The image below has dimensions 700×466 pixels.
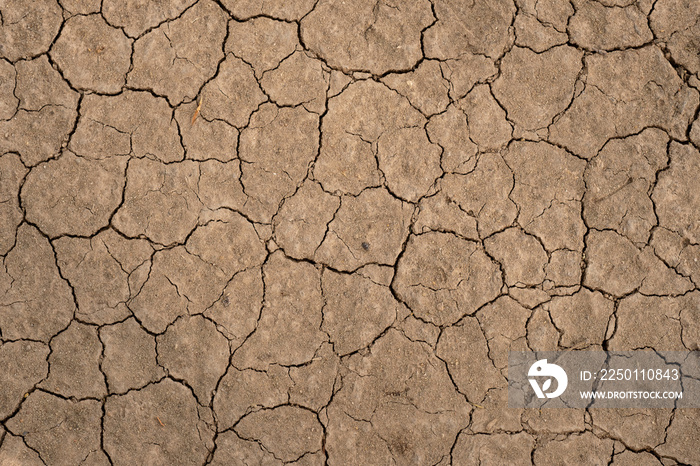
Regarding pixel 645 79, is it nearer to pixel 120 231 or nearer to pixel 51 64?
pixel 120 231

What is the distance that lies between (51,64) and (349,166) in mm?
1803

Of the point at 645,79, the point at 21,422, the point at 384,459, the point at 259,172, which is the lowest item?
the point at 384,459

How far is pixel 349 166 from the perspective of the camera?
3.05 m

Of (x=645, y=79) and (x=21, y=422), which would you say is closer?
(x=21, y=422)

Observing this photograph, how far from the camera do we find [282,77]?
3072mm

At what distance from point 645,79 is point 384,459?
267cm

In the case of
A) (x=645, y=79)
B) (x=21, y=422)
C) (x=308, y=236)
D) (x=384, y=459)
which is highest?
(x=645, y=79)

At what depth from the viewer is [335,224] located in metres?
3.04

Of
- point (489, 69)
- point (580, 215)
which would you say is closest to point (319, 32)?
point (489, 69)

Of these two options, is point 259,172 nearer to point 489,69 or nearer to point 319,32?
point 319,32

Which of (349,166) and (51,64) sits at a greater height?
(51,64)

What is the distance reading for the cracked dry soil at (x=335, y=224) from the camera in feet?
9.70

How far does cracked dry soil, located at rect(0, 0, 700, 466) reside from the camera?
2957 mm

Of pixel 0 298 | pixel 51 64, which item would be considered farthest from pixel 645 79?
pixel 0 298
